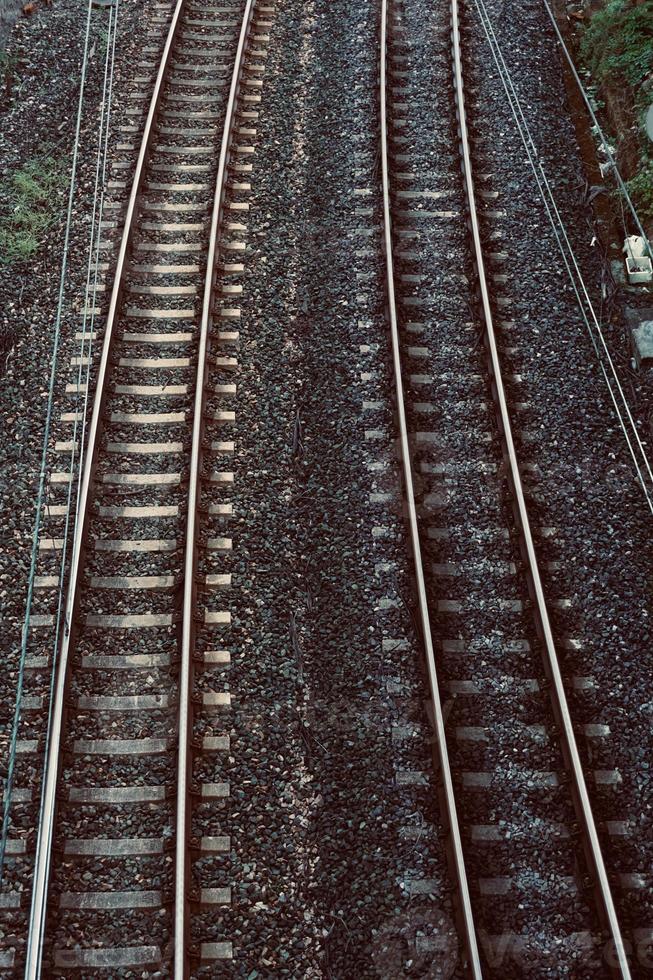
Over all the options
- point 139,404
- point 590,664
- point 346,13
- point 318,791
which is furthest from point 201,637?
point 346,13

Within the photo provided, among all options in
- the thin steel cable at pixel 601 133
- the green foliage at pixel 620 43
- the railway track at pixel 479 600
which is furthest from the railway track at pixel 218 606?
the green foliage at pixel 620 43

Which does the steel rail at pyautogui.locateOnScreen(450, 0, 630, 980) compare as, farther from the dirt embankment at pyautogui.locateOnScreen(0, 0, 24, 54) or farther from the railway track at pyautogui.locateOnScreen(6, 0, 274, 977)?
the dirt embankment at pyautogui.locateOnScreen(0, 0, 24, 54)

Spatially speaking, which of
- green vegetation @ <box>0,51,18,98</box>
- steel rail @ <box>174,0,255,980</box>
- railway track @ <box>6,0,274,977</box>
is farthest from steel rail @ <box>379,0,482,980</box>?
green vegetation @ <box>0,51,18,98</box>

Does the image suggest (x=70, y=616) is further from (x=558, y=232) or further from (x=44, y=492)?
(x=558, y=232)

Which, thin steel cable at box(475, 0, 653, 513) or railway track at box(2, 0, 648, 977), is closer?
railway track at box(2, 0, 648, 977)

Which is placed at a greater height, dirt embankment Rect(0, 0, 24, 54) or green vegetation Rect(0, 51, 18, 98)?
dirt embankment Rect(0, 0, 24, 54)

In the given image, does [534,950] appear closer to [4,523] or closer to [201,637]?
[201,637]

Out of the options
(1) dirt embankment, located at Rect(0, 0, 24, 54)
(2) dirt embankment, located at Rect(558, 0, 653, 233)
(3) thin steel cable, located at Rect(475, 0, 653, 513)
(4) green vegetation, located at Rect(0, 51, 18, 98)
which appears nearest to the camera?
(3) thin steel cable, located at Rect(475, 0, 653, 513)

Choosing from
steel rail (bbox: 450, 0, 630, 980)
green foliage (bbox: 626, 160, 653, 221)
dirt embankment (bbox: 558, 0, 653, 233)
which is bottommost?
steel rail (bbox: 450, 0, 630, 980)
